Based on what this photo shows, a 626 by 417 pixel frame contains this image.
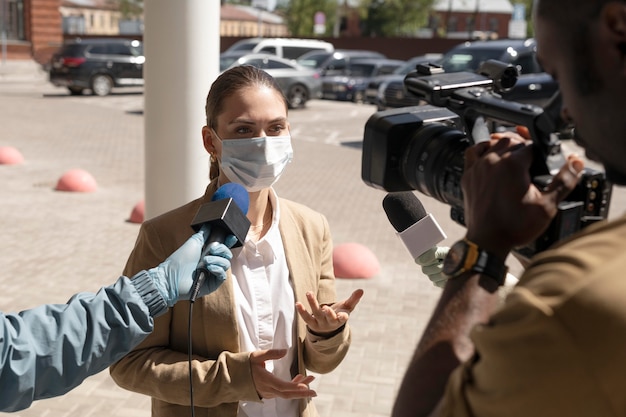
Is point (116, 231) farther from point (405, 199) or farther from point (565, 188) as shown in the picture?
point (565, 188)

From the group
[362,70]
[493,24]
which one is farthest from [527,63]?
[493,24]

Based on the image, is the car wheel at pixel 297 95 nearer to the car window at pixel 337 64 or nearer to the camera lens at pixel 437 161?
the car window at pixel 337 64

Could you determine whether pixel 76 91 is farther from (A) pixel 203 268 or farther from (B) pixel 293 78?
(A) pixel 203 268

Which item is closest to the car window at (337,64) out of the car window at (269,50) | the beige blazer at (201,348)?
the car window at (269,50)

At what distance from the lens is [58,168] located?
43.7ft

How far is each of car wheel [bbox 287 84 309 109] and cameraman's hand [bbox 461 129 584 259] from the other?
23101mm

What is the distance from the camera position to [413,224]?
2273mm

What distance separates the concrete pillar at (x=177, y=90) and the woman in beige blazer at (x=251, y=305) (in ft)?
5.60

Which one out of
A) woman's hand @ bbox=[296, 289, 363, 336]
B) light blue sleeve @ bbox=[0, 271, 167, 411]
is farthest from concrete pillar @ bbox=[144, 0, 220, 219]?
light blue sleeve @ bbox=[0, 271, 167, 411]

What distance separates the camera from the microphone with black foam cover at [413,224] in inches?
88.6

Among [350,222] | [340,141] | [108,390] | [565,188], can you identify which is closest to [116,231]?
[350,222]

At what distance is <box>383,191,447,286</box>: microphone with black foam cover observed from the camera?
7.38ft

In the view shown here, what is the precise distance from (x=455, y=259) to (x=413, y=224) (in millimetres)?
852

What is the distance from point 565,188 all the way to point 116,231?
8.41 meters
